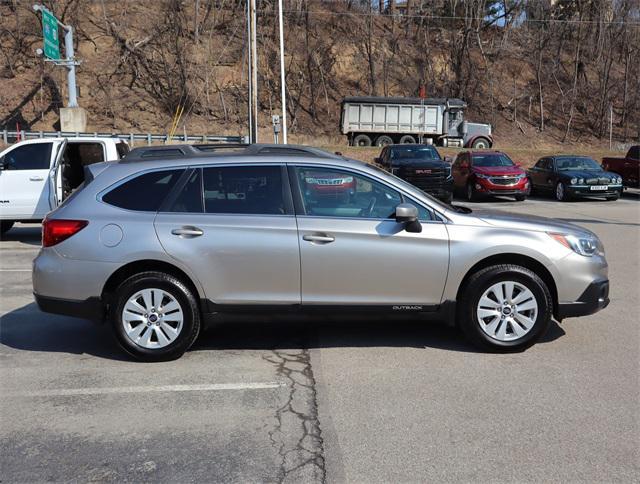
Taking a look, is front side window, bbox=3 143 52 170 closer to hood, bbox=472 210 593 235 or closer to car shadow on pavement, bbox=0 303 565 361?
car shadow on pavement, bbox=0 303 565 361

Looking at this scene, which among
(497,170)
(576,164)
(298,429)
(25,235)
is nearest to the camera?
(298,429)

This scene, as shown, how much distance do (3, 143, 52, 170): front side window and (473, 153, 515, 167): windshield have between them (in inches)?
540

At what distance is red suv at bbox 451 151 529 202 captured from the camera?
19.8 m

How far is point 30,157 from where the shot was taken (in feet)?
38.8

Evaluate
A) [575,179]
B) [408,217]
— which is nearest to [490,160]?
[575,179]

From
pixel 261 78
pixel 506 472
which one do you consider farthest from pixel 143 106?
pixel 506 472

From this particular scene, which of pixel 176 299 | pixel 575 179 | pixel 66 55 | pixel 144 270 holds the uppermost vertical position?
pixel 66 55

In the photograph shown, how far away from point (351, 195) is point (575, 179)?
55.5 feet

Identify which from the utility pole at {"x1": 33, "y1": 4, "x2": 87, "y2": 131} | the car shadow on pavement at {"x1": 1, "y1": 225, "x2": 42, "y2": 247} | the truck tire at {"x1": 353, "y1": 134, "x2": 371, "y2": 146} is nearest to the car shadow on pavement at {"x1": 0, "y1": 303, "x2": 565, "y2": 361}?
the car shadow on pavement at {"x1": 1, "y1": 225, "x2": 42, "y2": 247}

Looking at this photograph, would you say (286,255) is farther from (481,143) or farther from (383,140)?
(481,143)

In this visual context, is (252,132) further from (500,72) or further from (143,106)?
(500,72)

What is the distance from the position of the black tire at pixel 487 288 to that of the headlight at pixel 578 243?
0.39 m

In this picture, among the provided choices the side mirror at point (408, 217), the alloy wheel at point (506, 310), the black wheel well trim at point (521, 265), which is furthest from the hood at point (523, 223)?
the side mirror at point (408, 217)

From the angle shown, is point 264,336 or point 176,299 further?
point 264,336
